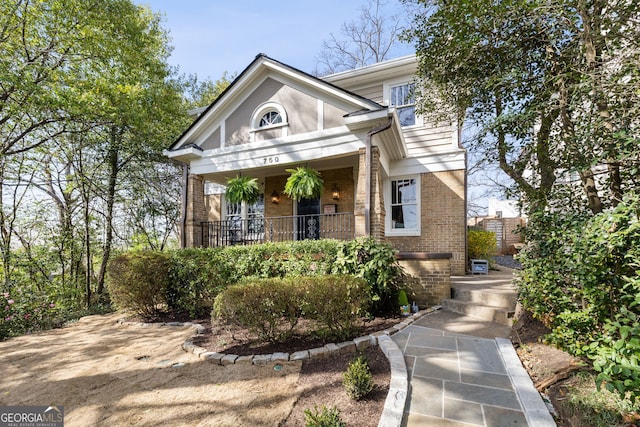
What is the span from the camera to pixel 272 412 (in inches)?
103

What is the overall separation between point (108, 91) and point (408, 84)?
876 cm

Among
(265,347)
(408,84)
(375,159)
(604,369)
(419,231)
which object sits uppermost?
(408,84)

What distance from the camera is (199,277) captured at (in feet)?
20.6

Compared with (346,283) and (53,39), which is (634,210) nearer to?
(346,283)

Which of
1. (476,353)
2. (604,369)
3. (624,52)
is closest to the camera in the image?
(604,369)

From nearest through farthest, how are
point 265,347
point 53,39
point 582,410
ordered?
point 582,410
point 265,347
point 53,39

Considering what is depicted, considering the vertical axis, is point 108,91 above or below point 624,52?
above

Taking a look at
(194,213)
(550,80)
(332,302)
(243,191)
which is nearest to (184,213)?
(194,213)

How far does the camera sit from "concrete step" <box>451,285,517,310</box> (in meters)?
5.22

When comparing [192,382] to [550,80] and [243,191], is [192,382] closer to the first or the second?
[243,191]

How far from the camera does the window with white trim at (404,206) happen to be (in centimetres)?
879

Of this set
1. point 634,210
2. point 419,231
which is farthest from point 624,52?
point 419,231

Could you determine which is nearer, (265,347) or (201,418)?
(201,418)

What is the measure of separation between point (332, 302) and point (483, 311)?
308 cm
